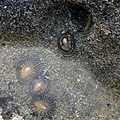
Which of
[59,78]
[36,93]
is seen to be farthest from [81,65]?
[36,93]

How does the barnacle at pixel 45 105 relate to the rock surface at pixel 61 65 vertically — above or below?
below

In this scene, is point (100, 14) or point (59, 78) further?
point (59, 78)

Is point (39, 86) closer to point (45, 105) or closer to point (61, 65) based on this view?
point (45, 105)

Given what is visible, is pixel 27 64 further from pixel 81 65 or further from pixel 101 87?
pixel 101 87

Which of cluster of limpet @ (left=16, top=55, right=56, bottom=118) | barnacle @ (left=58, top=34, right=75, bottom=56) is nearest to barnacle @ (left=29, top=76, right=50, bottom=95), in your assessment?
cluster of limpet @ (left=16, top=55, right=56, bottom=118)

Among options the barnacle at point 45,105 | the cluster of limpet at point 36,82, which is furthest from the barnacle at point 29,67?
the barnacle at point 45,105

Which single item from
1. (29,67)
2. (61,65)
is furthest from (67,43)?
(29,67)

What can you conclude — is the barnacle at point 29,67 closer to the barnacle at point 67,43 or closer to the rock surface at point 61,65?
the rock surface at point 61,65
